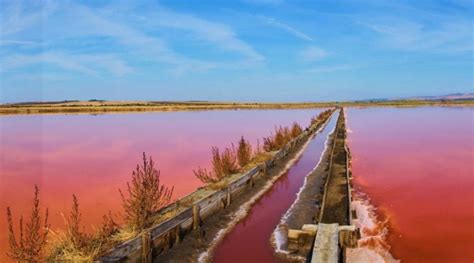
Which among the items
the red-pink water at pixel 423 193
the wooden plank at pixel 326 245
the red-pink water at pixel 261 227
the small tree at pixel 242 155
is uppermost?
the small tree at pixel 242 155

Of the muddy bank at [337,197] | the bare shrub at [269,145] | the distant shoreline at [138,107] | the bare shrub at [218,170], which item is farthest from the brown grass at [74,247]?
the distant shoreline at [138,107]

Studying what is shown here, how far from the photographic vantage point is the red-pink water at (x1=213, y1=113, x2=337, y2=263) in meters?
6.54

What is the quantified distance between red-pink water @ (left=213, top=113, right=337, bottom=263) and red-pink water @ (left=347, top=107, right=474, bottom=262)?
5.37ft

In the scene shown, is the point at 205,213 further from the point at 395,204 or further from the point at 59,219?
the point at 395,204

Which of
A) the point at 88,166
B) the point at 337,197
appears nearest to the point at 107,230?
the point at 337,197

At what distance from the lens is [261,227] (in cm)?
789

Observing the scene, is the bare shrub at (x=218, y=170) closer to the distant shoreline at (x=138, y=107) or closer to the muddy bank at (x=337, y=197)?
the muddy bank at (x=337, y=197)

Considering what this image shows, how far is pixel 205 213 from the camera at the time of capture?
8039mm

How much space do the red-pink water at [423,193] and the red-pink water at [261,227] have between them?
5.37ft

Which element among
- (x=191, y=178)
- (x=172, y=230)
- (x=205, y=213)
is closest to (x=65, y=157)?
(x=191, y=178)

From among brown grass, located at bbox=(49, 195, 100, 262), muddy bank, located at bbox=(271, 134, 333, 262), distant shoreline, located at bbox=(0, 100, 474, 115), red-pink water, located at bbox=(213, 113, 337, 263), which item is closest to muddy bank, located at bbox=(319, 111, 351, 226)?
muddy bank, located at bbox=(271, 134, 333, 262)

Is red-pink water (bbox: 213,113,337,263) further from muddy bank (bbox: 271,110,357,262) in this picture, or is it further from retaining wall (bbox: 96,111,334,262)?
retaining wall (bbox: 96,111,334,262)

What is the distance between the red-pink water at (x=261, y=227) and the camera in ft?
21.5

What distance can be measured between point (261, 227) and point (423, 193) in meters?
4.04
